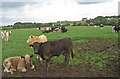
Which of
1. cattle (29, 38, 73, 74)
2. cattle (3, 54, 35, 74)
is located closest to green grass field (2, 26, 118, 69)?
cattle (3, 54, 35, 74)

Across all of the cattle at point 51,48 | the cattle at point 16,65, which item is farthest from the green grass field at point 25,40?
the cattle at point 51,48

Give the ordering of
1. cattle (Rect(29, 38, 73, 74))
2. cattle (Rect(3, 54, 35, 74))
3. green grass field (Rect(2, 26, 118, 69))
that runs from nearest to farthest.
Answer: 1. cattle (Rect(29, 38, 73, 74))
2. cattle (Rect(3, 54, 35, 74))
3. green grass field (Rect(2, 26, 118, 69))

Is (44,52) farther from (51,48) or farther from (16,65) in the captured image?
(16,65)

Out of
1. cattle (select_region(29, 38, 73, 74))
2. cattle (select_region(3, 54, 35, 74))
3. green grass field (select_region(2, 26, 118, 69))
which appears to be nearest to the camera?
cattle (select_region(29, 38, 73, 74))

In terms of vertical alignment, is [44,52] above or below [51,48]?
below

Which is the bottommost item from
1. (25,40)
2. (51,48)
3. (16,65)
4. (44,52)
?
(16,65)

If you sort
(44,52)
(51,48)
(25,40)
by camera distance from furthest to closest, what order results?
(25,40) → (51,48) → (44,52)

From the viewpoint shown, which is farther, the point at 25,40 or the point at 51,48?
the point at 25,40

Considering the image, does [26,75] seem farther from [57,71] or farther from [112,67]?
[112,67]

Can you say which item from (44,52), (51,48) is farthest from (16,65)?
(51,48)

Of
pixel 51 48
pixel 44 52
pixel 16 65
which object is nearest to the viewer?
pixel 44 52

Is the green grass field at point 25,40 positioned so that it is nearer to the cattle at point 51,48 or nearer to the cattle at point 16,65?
the cattle at point 16,65

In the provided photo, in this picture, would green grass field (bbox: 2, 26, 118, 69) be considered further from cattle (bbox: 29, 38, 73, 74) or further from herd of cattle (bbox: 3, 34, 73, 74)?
cattle (bbox: 29, 38, 73, 74)

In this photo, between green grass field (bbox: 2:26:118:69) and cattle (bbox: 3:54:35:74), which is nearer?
cattle (bbox: 3:54:35:74)
